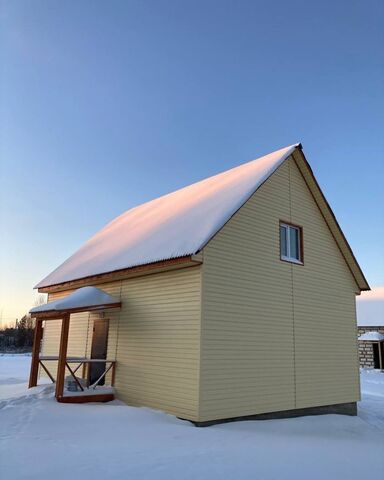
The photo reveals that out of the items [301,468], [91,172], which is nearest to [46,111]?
[91,172]

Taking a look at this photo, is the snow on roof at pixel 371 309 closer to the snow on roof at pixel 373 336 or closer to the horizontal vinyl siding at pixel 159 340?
the snow on roof at pixel 373 336

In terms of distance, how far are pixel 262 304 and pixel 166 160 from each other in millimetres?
11300

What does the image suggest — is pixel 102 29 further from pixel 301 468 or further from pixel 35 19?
pixel 301 468

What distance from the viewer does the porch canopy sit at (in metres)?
9.84

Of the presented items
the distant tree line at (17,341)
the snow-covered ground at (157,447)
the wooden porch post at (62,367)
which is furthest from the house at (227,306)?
the distant tree line at (17,341)

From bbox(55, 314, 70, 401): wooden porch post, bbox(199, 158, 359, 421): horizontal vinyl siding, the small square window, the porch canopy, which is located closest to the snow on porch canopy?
the porch canopy

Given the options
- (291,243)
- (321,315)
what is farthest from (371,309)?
(291,243)

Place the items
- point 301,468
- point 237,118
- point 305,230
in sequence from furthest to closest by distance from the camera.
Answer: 1. point 237,118
2. point 305,230
3. point 301,468

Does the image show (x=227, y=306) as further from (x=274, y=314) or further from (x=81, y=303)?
(x=81, y=303)

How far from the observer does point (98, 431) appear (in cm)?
711

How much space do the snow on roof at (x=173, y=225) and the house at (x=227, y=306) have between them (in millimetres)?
59

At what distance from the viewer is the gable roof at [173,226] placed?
9.40 m

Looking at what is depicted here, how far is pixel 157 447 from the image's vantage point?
20.6ft

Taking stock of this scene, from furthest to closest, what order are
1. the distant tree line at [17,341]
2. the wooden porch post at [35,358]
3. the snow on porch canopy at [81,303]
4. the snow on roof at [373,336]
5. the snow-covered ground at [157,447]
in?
the distant tree line at [17,341] < the snow on roof at [373,336] < the wooden porch post at [35,358] < the snow on porch canopy at [81,303] < the snow-covered ground at [157,447]
